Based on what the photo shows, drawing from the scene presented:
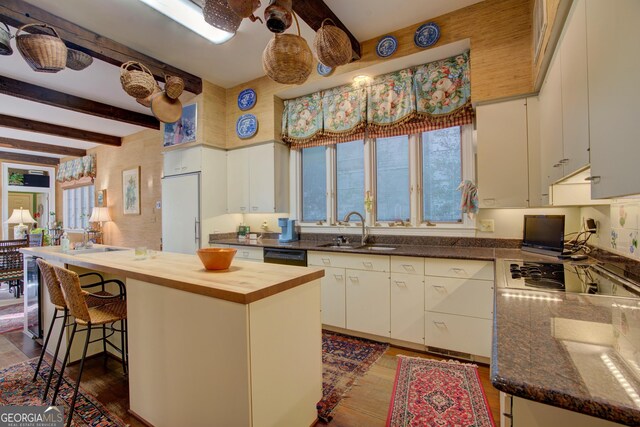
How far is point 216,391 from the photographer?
4.40 ft

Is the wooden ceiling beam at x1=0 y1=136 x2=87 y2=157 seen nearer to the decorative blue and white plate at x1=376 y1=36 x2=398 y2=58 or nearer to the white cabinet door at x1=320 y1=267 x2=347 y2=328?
the white cabinet door at x1=320 y1=267 x2=347 y2=328

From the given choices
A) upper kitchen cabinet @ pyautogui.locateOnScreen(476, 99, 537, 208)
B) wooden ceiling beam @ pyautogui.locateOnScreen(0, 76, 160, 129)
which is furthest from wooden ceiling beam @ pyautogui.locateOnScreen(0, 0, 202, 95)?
upper kitchen cabinet @ pyautogui.locateOnScreen(476, 99, 537, 208)

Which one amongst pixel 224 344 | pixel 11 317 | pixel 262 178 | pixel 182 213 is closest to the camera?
pixel 224 344

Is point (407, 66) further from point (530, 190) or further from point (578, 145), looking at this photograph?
point (578, 145)

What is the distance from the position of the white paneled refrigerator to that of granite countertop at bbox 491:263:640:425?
358 centimetres

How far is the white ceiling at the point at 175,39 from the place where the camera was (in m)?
2.46

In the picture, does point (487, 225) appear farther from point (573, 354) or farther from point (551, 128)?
point (573, 354)

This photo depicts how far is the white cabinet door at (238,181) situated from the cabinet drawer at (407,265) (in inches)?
85.0

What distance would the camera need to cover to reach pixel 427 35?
104 inches

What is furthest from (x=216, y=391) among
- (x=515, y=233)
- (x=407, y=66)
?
(x=407, y=66)

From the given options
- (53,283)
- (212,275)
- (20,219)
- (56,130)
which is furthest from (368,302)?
(20,219)

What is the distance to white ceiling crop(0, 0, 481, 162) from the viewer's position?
2459mm

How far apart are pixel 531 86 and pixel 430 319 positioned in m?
2.00

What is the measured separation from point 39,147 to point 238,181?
5.56 m
